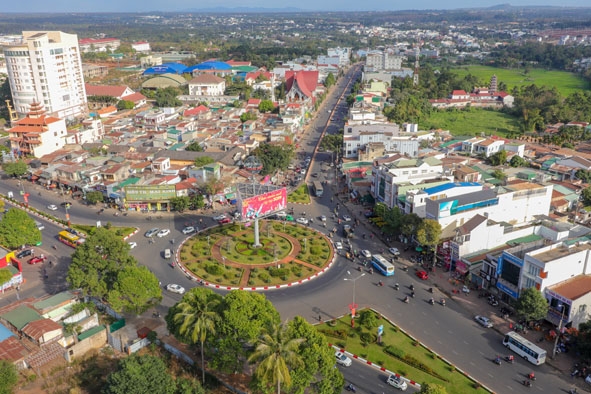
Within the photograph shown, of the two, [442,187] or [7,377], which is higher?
[442,187]

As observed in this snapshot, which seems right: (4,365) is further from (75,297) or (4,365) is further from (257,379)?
(257,379)

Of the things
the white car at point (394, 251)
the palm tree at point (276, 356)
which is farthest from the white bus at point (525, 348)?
the palm tree at point (276, 356)

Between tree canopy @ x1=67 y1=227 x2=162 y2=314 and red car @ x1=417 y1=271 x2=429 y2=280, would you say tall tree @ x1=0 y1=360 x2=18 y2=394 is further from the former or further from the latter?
red car @ x1=417 y1=271 x2=429 y2=280

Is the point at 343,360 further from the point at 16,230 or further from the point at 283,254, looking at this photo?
the point at 16,230

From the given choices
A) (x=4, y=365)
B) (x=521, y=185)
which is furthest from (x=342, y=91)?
(x=4, y=365)

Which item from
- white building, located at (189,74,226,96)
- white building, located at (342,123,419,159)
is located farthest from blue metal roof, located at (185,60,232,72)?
white building, located at (342,123,419,159)

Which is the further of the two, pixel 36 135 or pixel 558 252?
pixel 36 135

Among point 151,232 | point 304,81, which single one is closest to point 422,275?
point 151,232
